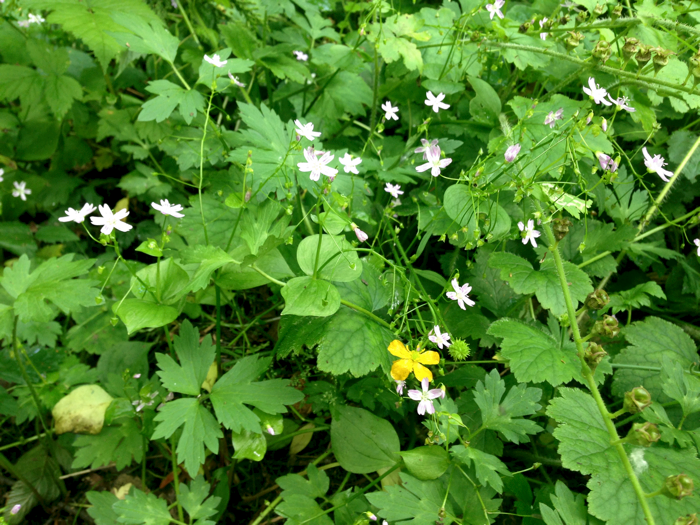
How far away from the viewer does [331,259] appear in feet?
5.19

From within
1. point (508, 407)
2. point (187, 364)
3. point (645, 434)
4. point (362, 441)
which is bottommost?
point (362, 441)

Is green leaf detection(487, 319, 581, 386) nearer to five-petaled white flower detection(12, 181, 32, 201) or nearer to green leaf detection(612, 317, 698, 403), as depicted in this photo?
green leaf detection(612, 317, 698, 403)

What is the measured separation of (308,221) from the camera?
2.05m

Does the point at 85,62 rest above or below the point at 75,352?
above

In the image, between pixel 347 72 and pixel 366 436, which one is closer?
pixel 366 436

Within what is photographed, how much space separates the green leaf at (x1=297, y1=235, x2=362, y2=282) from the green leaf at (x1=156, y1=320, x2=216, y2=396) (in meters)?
0.45

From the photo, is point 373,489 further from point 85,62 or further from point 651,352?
point 85,62

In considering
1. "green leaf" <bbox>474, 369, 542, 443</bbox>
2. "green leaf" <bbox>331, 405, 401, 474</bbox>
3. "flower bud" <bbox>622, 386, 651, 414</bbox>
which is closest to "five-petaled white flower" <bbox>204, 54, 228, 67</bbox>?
"green leaf" <bbox>331, 405, 401, 474</bbox>

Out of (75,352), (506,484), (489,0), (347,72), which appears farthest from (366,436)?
(489,0)

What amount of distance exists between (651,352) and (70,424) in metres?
2.37

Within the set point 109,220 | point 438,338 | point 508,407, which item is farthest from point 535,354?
point 109,220

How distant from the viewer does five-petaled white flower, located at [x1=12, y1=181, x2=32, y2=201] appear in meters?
2.80

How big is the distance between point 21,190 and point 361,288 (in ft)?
7.70

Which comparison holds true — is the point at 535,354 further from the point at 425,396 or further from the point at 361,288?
the point at 361,288
